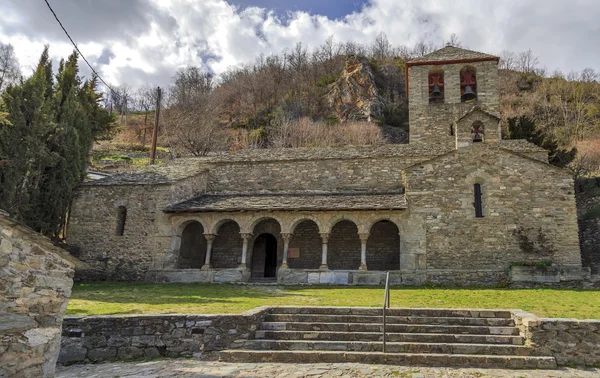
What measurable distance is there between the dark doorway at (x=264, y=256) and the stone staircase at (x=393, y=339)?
31.9 ft

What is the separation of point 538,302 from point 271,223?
35.9 ft

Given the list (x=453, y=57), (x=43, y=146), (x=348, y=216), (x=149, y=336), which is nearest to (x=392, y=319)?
(x=149, y=336)

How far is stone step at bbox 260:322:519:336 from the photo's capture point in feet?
27.1

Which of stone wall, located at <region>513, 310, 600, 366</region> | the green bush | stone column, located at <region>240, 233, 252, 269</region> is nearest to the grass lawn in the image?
stone wall, located at <region>513, 310, 600, 366</region>

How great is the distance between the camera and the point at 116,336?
8219 mm

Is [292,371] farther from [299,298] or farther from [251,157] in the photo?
[251,157]

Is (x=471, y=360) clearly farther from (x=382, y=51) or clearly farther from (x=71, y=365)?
(x=382, y=51)

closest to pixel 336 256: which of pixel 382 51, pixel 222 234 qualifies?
pixel 222 234

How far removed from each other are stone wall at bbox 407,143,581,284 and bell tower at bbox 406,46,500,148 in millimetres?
6844

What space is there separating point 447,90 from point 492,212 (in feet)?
33.2

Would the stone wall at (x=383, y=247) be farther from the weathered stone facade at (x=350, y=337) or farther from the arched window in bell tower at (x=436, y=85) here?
the arched window in bell tower at (x=436, y=85)

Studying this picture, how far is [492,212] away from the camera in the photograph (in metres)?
15.3

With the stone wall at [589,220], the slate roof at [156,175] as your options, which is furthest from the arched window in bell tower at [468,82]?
the slate roof at [156,175]

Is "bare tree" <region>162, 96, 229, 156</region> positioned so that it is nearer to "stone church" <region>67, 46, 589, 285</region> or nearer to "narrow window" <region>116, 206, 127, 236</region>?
"stone church" <region>67, 46, 589, 285</region>
